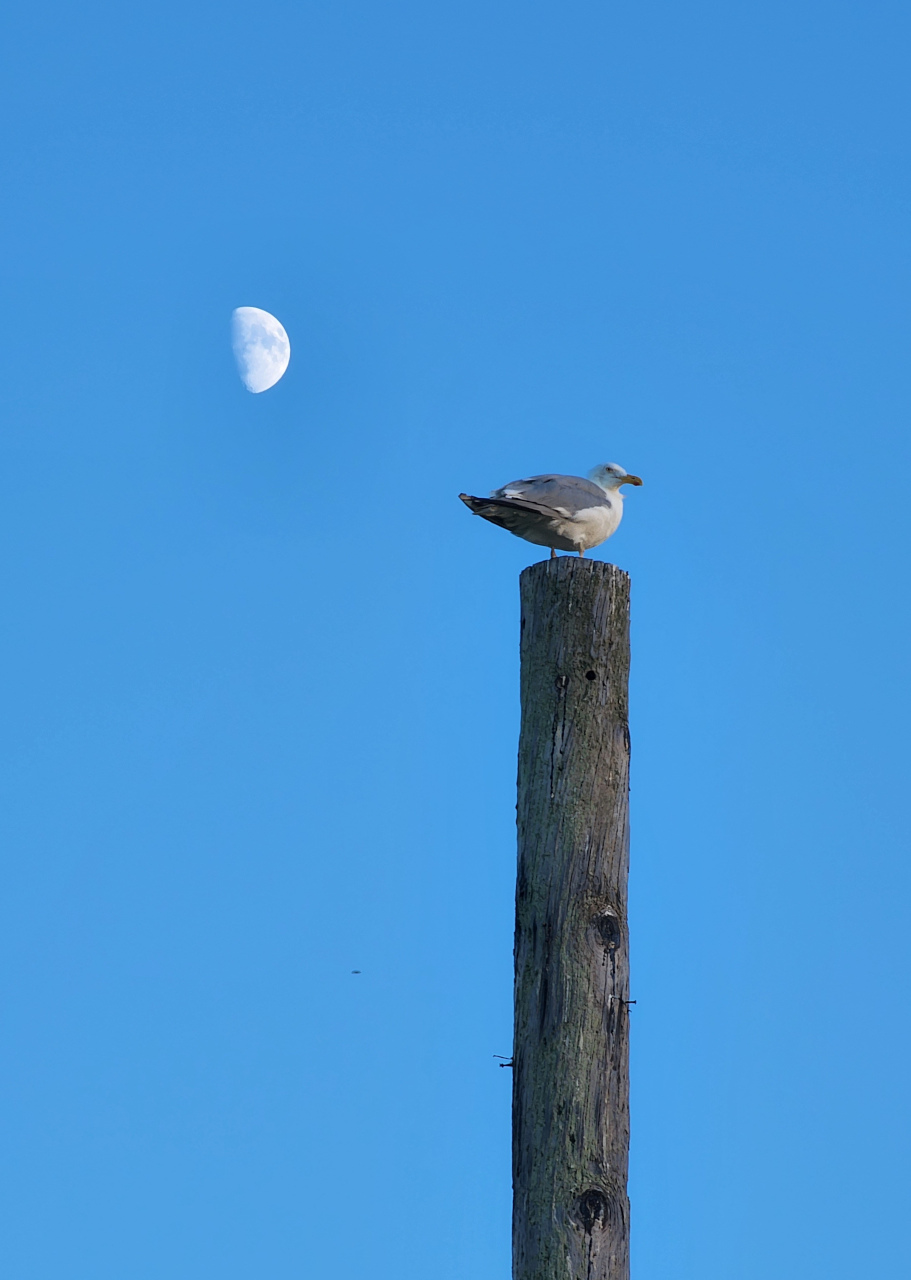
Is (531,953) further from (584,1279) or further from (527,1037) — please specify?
(584,1279)

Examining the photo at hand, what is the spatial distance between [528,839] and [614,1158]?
3.29 ft

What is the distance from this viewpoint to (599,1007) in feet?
14.5

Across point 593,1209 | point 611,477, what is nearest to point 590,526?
point 611,477

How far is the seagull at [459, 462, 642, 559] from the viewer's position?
25.5 ft

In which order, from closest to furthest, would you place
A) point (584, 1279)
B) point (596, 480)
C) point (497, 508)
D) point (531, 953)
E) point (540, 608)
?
point (584, 1279), point (531, 953), point (540, 608), point (497, 508), point (596, 480)

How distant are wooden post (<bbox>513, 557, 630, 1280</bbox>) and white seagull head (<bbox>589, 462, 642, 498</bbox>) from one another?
523 cm

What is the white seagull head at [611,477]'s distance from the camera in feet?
33.1

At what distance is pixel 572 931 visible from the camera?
4.50 m

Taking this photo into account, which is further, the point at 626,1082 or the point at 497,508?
the point at 497,508

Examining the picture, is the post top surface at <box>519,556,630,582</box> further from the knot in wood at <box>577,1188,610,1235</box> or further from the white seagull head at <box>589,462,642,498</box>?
the white seagull head at <box>589,462,642,498</box>

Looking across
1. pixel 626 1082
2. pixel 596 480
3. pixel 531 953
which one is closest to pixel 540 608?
pixel 531 953

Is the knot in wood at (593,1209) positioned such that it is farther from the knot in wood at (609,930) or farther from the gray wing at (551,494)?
the gray wing at (551,494)

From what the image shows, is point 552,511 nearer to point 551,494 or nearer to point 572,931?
point 551,494

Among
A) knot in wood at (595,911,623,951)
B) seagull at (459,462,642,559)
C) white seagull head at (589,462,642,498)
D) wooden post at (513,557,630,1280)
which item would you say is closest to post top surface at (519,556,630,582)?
wooden post at (513,557,630,1280)
